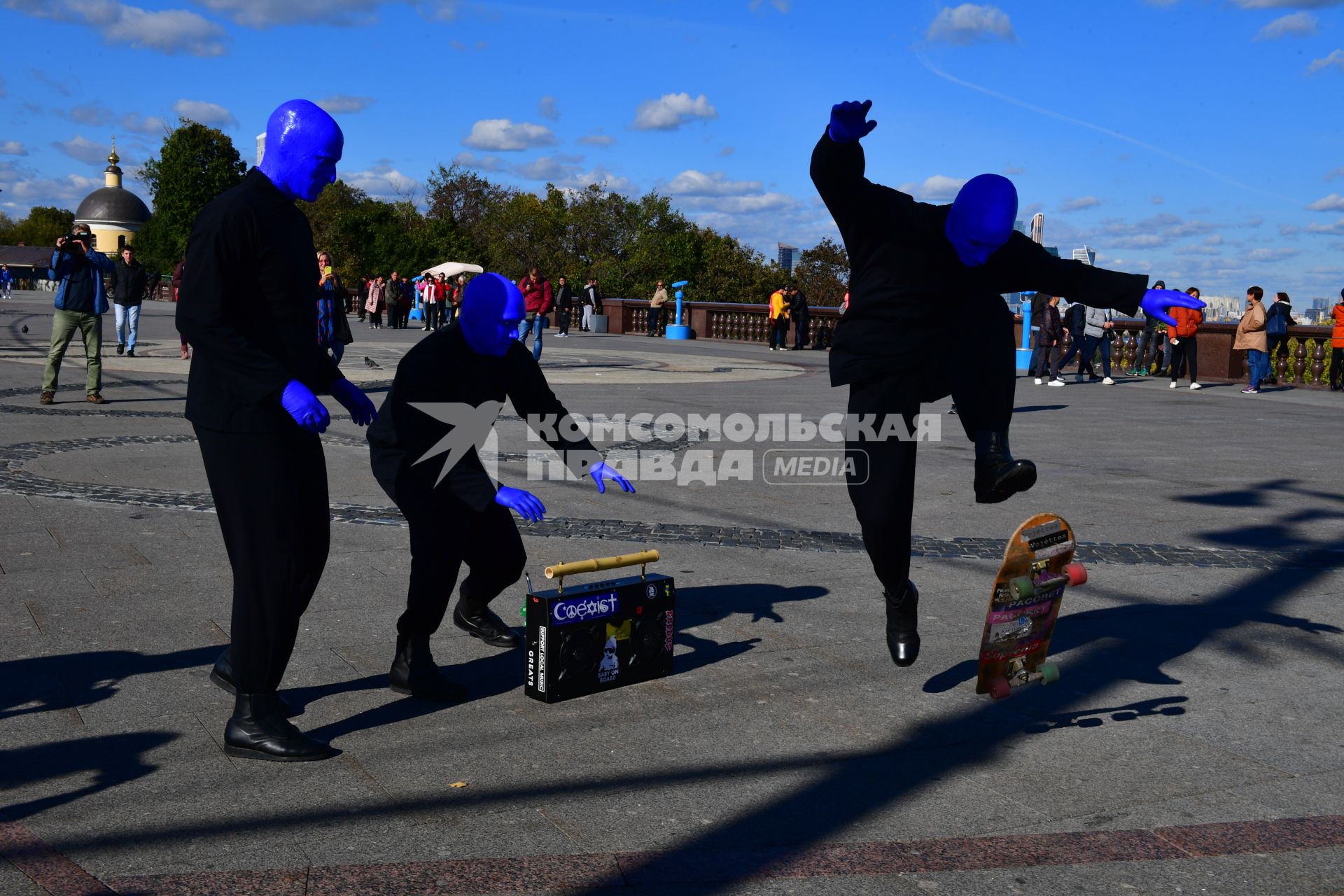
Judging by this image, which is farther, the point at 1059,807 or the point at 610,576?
the point at 610,576

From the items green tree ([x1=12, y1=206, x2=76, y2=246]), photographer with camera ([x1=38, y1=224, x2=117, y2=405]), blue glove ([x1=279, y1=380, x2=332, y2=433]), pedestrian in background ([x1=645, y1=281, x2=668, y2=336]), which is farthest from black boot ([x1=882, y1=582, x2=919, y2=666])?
green tree ([x1=12, y1=206, x2=76, y2=246])

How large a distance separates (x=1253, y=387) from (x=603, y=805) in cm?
2034

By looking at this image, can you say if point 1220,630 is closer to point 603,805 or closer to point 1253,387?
point 603,805

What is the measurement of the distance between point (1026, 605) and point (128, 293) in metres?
18.5

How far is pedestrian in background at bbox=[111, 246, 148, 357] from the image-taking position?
63.9 ft

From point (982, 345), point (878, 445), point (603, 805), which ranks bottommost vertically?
point (603, 805)

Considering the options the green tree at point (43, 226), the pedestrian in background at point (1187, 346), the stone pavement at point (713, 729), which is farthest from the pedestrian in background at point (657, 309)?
the green tree at point (43, 226)

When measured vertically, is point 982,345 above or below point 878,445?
above

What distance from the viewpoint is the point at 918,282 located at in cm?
423

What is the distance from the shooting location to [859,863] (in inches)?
121

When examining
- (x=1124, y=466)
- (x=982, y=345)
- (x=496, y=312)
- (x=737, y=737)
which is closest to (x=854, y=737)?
(x=737, y=737)

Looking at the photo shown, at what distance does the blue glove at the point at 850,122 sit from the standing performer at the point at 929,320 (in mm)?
286

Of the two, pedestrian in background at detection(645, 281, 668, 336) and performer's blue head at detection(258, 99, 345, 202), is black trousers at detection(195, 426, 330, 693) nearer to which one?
performer's blue head at detection(258, 99, 345, 202)

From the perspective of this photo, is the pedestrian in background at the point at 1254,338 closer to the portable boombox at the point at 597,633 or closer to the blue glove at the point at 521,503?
the portable boombox at the point at 597,633
